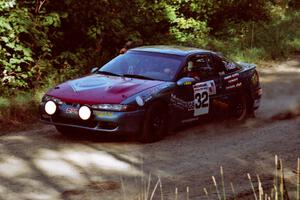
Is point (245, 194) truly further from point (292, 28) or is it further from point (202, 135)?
point (292, 28)

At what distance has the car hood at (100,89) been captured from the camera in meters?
8.98

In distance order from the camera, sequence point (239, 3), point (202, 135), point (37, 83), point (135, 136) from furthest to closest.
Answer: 1. point (239, 3)
2. point (37, 83)
3. point (202, 135)
4. point (135, 136)

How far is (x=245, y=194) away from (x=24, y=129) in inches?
197

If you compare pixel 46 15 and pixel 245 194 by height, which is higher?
pixel 46 15

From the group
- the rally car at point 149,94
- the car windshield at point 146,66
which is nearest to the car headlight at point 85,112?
the rally car at point 149,94

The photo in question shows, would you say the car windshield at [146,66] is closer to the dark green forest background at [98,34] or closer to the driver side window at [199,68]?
the driver side window at [199,68]

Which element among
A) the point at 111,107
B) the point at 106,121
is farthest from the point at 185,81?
the point at 106,121

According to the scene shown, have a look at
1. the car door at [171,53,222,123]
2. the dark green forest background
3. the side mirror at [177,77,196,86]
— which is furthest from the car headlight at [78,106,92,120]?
the dark green forest background

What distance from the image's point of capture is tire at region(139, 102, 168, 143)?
30.2ft

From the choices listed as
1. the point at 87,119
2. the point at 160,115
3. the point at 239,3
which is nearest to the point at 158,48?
Answer: the point at 160,115

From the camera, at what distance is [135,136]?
952cm

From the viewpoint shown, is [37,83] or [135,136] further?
[37,83]

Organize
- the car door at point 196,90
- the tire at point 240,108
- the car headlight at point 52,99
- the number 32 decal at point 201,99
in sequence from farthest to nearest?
the tire at point 240,108
the number 32 decal at point 201,99
the car door at point 196,90
the car headlight at point 52,99

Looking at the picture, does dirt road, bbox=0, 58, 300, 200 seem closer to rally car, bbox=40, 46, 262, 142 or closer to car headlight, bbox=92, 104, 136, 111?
rally car, bbox=40, 46, 262, 142
